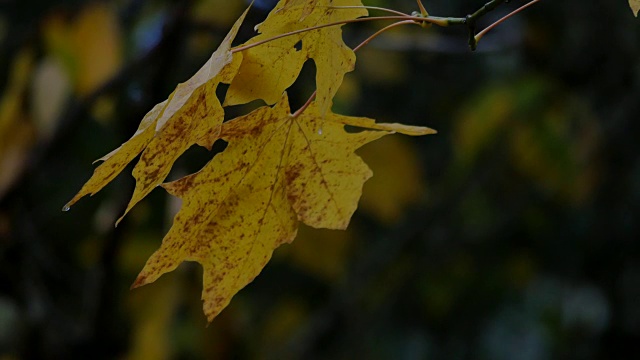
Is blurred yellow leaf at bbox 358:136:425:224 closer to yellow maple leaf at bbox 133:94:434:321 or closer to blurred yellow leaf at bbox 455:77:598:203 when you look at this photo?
blurred yellow leaf at bbox 455:77:598:203

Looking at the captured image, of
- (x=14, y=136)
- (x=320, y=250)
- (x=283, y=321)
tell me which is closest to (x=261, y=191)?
(x=14, y=136)

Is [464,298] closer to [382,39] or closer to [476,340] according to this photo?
[476,340]

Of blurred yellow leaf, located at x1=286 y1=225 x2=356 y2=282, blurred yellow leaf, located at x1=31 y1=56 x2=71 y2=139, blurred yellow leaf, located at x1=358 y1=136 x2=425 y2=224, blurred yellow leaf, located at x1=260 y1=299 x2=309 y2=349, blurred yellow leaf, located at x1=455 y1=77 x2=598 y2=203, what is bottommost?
blurred yellow leaf, located at x1=260 y1=299 x2=309 y2=349

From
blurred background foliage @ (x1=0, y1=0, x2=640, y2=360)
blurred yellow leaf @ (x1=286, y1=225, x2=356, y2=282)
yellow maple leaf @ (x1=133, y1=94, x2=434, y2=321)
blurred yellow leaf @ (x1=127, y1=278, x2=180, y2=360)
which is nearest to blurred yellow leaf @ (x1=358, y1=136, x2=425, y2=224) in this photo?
blurred background foliage @ (x1=0, y1=0, x2=640, y2=360)

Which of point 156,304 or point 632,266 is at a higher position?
point 156,304

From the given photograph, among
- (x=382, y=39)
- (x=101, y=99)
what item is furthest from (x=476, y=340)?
(x=101, y=99)

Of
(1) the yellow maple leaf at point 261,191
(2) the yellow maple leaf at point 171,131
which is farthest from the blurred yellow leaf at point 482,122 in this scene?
(2) the yellow maple leaf at point 171,131

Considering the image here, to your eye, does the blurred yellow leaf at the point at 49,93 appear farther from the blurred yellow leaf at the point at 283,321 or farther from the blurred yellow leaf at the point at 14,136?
the blurred yellow leaf at the point at 283,321
